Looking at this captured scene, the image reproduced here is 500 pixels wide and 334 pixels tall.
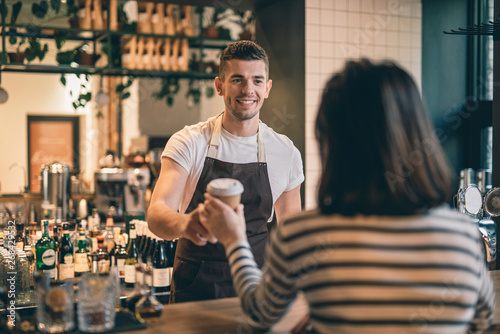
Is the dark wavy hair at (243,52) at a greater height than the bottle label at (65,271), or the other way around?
the dark wavy hair at (243,52)

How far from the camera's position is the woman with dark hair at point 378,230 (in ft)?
3.53

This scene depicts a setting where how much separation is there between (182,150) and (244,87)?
0.33m

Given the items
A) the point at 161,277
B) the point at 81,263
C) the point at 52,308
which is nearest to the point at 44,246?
the point at 81,263

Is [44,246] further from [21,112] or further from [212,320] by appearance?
[21,112]

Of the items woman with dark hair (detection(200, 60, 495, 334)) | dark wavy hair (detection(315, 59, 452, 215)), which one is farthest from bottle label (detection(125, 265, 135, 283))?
dark wavy hair (detection(315, 59, 452, 215))

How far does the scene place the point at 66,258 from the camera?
295 cm

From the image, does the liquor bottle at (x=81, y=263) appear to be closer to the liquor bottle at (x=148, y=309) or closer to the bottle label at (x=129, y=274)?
the bottle label at (x=129, y=274)

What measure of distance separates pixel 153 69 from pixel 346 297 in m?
4.57

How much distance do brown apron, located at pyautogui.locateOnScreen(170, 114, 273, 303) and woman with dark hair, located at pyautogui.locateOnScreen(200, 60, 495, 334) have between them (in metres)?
0.92

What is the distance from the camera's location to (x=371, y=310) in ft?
3.51

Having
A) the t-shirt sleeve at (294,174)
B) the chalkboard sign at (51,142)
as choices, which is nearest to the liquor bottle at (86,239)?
the t-shirt sleeve at (294,174)

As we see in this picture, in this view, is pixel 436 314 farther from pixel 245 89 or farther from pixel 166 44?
pixel 166 44

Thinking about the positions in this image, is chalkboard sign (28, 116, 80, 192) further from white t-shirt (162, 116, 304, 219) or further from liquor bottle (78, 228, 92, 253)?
white t-shirt (162, 116, 304, 219)

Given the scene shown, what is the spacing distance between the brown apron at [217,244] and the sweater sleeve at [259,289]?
0.77 metres
